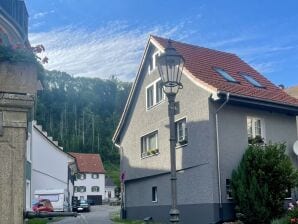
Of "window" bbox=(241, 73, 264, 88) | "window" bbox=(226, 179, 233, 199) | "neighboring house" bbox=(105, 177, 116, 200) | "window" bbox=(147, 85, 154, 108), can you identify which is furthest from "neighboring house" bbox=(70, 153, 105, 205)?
"window" bbox=(226, 179, 233, 199)

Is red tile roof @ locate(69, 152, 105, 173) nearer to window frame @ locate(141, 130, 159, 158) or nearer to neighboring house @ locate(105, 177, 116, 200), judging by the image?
neighboring house @ locate(105, 177, 116, 200)

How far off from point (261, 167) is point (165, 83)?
1351cm

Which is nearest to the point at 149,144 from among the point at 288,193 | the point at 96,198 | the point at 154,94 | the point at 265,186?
the point at 154,94

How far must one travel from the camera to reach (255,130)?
935 inches

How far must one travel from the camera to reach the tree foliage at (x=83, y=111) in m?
104

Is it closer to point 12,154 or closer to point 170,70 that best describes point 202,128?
point 170,70

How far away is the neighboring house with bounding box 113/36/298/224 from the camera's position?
21.9m

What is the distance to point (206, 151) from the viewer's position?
872 inches

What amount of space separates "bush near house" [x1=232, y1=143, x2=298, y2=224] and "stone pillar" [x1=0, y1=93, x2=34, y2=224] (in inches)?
632

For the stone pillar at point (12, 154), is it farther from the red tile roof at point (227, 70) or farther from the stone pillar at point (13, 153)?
the red tile roof at point (227, 70)

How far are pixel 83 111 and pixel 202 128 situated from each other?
92473mm

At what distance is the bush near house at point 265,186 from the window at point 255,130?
2156 mm

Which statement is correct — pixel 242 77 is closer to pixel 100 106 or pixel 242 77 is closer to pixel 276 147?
pixel 276 147

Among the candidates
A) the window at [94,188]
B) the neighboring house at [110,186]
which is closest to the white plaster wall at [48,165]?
the window at [94,188]
